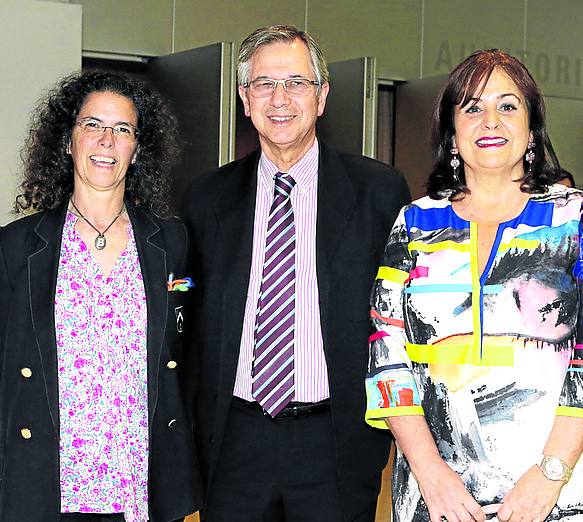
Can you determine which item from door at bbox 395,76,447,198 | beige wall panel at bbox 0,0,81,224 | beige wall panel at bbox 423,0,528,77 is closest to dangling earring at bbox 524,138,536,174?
beige wall panel at bbox 0,0,81,224

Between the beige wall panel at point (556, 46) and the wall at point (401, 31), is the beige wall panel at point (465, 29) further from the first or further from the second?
the beige wall panel at point (556, 46)

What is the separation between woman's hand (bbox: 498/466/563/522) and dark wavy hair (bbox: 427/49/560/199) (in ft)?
2.27

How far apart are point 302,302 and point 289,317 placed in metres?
0.06

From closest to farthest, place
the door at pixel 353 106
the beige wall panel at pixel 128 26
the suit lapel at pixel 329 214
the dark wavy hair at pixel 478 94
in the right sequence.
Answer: the dark wavy hair at pixel 478 94 → the suit lapel at pixel 329 214 → the door at pixel 353 106 → the beige wall panel at pixel 128 26

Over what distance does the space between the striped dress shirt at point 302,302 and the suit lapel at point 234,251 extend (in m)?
0.02

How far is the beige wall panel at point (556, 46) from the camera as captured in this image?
772 cm

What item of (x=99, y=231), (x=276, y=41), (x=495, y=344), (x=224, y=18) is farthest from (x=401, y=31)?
(x=495, y=344)

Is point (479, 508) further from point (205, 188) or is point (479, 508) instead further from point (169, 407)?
point (205, 188)

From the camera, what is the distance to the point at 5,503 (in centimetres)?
272

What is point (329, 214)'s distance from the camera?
119 inches

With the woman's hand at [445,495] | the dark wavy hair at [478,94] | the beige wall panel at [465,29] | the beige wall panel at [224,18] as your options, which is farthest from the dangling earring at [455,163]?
the beige wall panel at [465,29]

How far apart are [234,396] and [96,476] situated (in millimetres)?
464

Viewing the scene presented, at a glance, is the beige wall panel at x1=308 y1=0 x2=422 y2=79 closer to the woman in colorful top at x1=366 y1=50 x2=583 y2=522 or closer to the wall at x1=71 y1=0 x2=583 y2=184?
the wall at x1=71 y1=0 x2=583 y2=184

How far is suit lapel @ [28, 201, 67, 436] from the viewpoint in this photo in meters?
2.68
